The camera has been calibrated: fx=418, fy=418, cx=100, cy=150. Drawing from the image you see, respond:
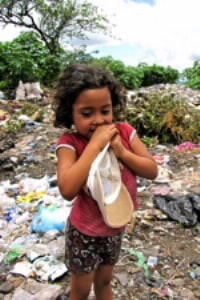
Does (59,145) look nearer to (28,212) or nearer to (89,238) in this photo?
(89,238)

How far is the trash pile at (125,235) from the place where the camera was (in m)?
2.35

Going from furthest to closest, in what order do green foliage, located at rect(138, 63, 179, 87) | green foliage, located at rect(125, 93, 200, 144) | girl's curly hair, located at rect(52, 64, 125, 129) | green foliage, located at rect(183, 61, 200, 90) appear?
1. green foliage, located at rect(138, 63, 179, 87)
2. green foliage, located at rect(183, 61, 200, 90)
3. green foliage, located at rect(125, 93, 200, 144)
4. girl's curly hair, located at rect(52, 64, 125, 129)

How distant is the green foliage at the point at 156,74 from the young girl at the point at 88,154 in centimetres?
1172

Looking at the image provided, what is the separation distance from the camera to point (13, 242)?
9.33 feet

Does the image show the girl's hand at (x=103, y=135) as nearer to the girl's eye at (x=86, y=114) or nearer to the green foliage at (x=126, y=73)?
the girl's eye at (x=86, y=114)

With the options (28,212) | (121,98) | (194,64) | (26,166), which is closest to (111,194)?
(121,98)

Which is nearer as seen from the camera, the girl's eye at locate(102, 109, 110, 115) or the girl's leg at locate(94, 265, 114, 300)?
the girl's eye at locate(102, 109, 110, 115)

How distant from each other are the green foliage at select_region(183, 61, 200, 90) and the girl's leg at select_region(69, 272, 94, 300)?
1025 cm

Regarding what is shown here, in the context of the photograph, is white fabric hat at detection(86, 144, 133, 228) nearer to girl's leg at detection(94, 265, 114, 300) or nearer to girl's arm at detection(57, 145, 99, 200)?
girl's arm at detection(57, 145, 99, 200)

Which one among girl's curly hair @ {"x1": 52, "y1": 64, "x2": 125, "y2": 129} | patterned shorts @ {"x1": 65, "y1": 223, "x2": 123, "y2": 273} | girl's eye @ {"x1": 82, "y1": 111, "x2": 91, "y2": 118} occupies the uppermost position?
girl's curly hair @ {"x1": 52, "y1": 64, "x2": 125, "y2": 129}

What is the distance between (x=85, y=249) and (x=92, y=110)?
0.53 m

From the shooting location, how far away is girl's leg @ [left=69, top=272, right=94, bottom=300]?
5.36ft

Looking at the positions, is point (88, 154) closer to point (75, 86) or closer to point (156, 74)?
point (75, 86)

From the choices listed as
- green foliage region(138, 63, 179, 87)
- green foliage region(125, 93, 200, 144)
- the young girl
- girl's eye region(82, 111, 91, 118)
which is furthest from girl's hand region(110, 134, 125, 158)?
green foliage region(138, 63, 179, 87)
